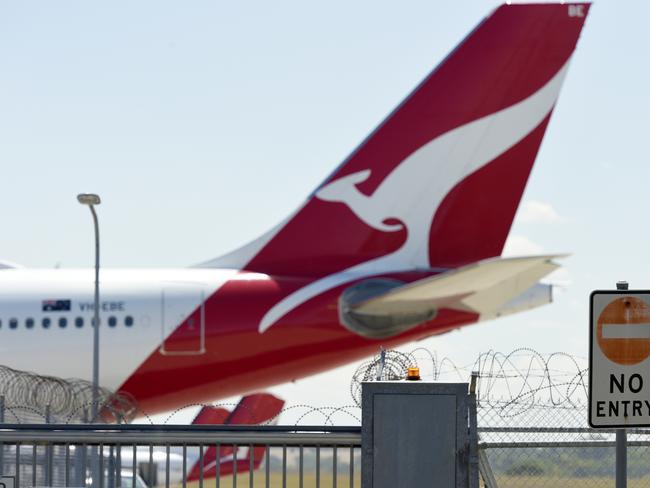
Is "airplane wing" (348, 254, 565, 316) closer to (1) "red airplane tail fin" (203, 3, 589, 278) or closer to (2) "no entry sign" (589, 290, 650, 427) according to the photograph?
(1) "red airplane tail fin" (203, 3, 589, 278)

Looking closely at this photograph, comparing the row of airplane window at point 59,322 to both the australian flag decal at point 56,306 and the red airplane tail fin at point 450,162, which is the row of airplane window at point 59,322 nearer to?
the australian flag decal at point 56,306

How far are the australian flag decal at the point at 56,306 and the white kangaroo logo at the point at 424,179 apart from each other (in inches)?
226

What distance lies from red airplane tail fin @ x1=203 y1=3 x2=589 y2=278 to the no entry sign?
19.6m

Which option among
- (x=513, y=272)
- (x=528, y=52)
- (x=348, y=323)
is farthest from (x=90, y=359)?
(x=528, y=52)

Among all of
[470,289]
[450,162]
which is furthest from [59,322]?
[450,162]

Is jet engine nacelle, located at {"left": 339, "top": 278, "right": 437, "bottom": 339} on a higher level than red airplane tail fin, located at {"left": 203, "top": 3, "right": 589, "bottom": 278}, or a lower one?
lower

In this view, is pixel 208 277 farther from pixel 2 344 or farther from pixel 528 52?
pixel 528 52

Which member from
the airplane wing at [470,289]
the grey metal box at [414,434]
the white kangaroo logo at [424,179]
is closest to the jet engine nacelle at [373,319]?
the airplane wing at [470,289]

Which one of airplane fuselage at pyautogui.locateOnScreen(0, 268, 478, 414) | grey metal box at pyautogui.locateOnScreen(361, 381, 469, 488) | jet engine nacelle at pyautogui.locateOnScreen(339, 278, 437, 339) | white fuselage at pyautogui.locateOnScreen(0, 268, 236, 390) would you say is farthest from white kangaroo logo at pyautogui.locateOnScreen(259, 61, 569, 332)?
grey metal box at pyautogui.locateOnScreen(361, 381, 469, 488)

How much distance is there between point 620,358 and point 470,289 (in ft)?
53.5

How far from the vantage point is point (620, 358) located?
7.30 metres

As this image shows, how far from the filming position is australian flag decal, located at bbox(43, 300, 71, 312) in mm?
25719

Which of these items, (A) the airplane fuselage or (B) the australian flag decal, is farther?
(B) the australian flag decal

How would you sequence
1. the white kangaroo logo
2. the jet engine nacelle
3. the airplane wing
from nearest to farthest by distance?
the airplane wing < the jet engine nacelle < the white kangaroo logo
